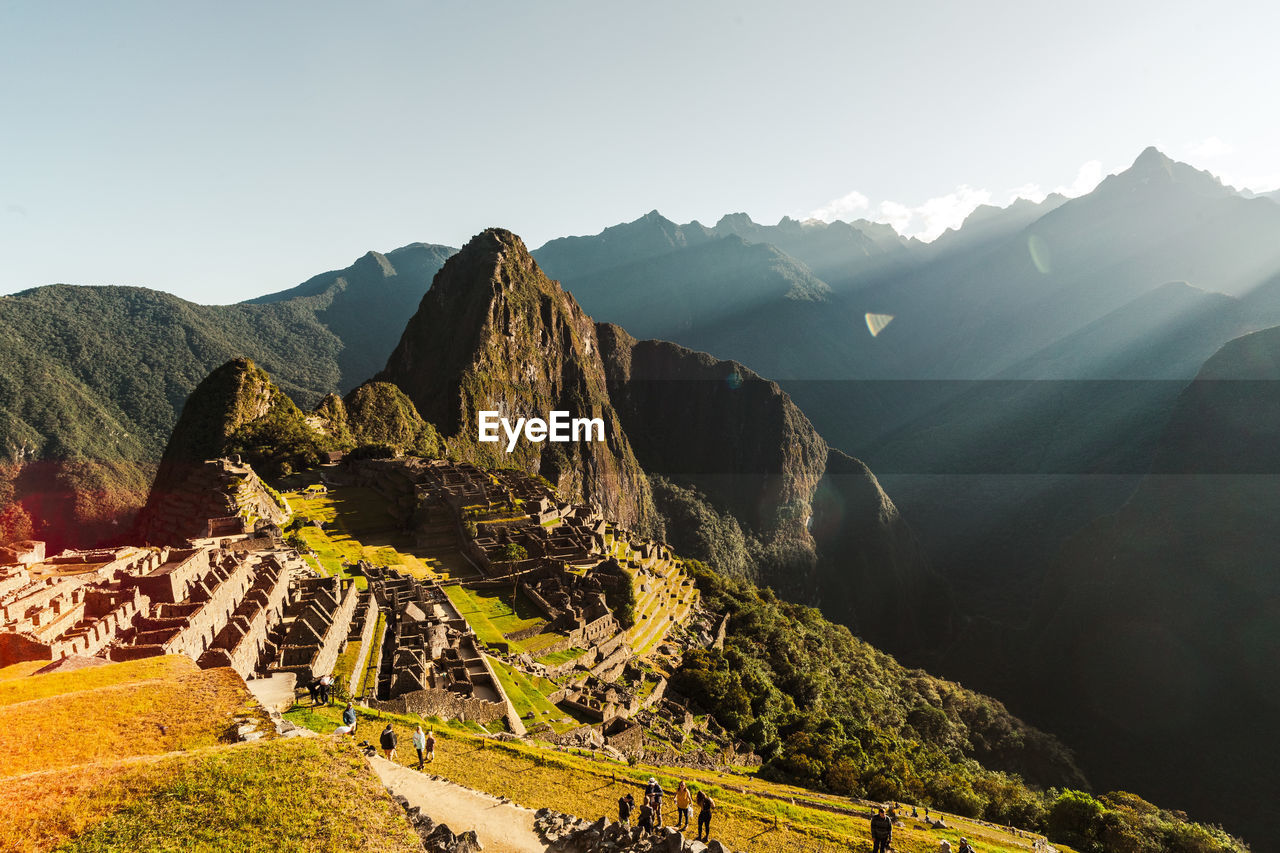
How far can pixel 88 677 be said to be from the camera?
49.1 ft

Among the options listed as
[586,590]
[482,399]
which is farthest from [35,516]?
Answer: [586,590]

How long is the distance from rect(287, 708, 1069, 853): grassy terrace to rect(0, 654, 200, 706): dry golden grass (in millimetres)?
3369

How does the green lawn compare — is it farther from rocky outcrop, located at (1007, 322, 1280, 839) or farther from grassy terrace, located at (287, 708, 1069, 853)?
rocky outcrop, located at (1007, 322, 1280, 839)

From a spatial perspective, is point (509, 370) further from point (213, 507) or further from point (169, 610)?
point (169, 610)

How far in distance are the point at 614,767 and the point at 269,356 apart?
672 ft

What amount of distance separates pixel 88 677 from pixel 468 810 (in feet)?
33.1

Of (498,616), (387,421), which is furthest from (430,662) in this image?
(387,421)

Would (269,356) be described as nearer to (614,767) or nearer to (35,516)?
(35,516)

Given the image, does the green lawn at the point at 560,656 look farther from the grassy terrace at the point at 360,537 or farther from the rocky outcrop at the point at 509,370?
the rocky outcrop at the point at 509,370

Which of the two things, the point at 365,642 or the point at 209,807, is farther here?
the point at 365,642

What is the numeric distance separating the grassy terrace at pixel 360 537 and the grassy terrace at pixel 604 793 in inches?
655

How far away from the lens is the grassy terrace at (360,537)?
3947 centimetres

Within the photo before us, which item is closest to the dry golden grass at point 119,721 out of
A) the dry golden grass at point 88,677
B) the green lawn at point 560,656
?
the dry golden grass at point 88,677

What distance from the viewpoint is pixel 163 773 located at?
35.2ft
